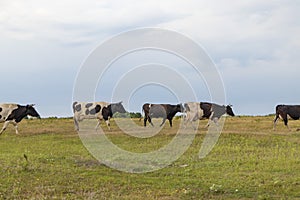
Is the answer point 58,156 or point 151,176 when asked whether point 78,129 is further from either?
point 151,176

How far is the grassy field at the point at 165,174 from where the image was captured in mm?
11664

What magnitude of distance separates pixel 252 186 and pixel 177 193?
1.93 meters

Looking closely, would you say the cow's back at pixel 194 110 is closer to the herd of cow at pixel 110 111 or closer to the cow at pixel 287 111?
the herd of cow at pixel 110 111

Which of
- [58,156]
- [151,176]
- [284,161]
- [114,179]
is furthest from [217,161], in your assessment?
[58,156]

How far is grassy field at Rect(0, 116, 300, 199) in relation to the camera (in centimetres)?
1166

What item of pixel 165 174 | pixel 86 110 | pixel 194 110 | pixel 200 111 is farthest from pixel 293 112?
pixel 165 174

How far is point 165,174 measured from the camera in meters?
14.1

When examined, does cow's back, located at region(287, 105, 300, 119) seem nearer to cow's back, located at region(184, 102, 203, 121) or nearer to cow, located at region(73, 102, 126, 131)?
cow's back, located at region(184, 102, 203, 121)

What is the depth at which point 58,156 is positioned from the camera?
17.3m

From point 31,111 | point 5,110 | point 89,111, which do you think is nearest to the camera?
point 5,110

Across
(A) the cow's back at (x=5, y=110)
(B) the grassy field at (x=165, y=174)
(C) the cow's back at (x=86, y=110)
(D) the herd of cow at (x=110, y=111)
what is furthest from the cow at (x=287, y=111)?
(A) the cow's back at (x=5, y=110)

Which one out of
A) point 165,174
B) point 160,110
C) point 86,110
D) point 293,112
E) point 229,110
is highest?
point 86,110

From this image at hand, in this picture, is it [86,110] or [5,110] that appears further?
[86,110]

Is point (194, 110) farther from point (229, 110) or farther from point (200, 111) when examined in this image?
point (229, 110)
